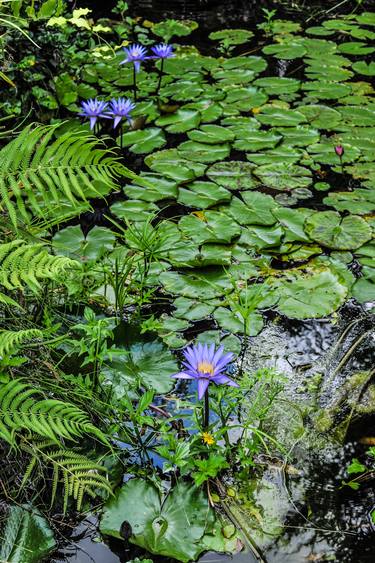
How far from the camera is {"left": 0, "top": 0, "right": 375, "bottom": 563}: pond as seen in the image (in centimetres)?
184

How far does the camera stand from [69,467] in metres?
1.82

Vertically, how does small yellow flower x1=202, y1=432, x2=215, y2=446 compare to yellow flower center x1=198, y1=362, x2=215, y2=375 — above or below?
below

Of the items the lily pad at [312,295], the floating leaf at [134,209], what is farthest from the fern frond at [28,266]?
the floating leaf at [134,209]

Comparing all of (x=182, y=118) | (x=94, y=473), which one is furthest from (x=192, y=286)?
(x=182, y=118)

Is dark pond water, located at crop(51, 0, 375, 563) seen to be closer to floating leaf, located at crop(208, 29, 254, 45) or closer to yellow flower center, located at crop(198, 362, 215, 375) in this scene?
yellow flower center, located at crop(198, 362, 215, 375)

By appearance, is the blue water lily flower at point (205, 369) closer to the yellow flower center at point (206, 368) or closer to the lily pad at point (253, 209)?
the yellow flower center at point (206, 368)

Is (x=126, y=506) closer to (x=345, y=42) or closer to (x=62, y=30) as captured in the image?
(x=62, y=30)

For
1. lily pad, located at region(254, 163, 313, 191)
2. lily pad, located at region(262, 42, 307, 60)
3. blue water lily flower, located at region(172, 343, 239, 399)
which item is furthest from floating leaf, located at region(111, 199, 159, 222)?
lily pad, located at region(262, 42, 307, 60)

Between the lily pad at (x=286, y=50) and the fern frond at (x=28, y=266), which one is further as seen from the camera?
the lily pad at (x=286, y=50)

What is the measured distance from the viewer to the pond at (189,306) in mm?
1843

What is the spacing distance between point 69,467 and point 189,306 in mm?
969

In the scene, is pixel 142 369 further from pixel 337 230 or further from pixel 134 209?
pixel 337 230

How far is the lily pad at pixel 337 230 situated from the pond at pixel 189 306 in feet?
0.04

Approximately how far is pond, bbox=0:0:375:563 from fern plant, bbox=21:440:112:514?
1cm
